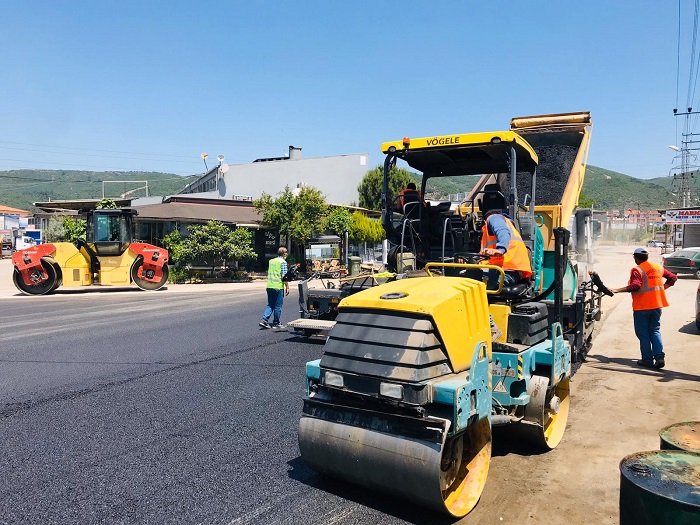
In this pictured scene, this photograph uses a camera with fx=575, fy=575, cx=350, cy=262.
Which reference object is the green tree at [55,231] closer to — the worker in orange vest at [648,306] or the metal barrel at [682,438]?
the worker in orange vest at [648,306]

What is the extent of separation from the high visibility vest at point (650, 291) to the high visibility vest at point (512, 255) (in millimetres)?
3750

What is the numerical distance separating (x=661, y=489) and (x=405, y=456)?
123cm

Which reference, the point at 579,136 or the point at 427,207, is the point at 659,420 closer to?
the point at 427,207

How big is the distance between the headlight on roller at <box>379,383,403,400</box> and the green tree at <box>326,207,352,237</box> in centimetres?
2229

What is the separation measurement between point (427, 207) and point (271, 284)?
4.76 m

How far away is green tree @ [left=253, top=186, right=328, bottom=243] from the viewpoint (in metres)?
23.6

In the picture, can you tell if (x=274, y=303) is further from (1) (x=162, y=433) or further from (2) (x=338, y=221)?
(2) (x=338, y=221)

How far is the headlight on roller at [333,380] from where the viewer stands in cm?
341

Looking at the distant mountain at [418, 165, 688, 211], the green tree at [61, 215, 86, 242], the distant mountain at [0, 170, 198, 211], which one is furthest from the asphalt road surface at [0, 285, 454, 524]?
the distant mountain at [0, 170, 198, 211]

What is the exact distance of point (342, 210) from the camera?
26156 mm

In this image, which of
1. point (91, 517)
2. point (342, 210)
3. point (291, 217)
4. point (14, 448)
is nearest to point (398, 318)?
point (91, 517)

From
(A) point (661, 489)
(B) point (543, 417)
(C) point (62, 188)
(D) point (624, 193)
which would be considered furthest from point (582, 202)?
(C) point (62, 188)

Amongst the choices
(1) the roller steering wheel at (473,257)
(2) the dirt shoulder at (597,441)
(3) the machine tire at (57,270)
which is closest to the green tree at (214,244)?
(3) the machine tire at (57,270)

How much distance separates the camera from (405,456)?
3.12 metres
